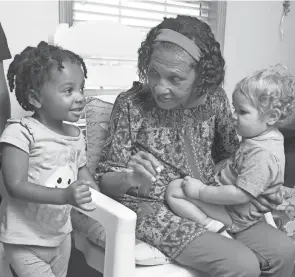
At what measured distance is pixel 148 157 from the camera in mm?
1121

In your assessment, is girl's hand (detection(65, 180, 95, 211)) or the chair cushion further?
the chair cushion

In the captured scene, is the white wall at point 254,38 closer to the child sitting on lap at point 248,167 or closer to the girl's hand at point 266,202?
the child sitting on lap at point 248,167

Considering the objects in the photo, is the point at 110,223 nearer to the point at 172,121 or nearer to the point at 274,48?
the point at 172,121

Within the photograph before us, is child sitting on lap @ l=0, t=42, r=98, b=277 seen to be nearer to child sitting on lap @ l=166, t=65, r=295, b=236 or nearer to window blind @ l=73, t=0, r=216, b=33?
child sitting on lap @ l=166, t=65, r=295, b=236

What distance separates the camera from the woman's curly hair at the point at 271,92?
127 cm

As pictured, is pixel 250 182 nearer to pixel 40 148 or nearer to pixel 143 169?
pixel 143 169

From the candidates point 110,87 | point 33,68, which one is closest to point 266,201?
point 33,68

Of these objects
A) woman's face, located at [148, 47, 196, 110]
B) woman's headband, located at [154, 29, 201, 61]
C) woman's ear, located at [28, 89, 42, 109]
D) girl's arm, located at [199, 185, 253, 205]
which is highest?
woman's headband, located at [154, 29, 201, 61]

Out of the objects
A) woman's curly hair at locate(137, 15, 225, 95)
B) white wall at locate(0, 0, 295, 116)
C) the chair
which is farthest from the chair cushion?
white wall at locate(0, 0, 295, 116)

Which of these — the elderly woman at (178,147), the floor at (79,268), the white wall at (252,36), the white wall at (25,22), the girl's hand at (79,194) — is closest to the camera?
the girl's hand at (79,194)

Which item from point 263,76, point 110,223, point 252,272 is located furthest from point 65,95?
point 252,272

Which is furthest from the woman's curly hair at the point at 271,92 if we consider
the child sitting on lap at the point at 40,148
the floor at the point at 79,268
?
the floor at the point at 79,268

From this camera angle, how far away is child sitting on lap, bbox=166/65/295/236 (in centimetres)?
125

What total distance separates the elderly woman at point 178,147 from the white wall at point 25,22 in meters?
0.69
